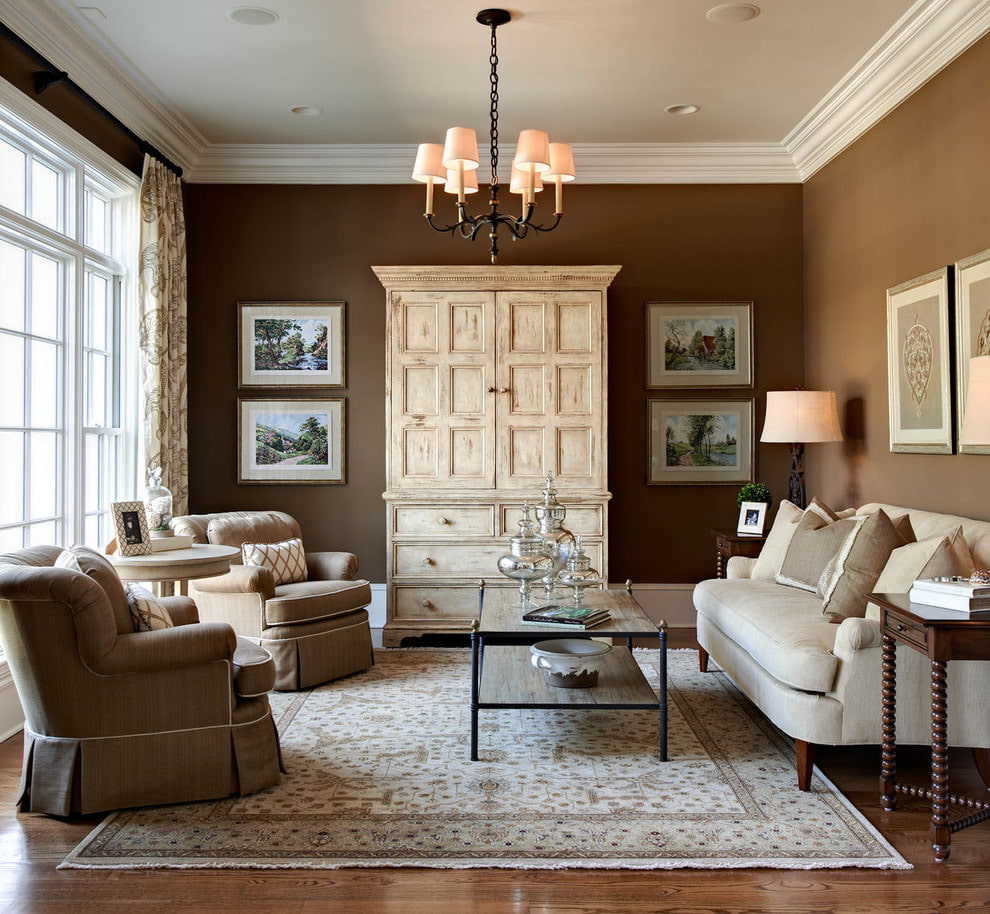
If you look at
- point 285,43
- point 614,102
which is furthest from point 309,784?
point 614,102

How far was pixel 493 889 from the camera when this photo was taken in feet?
8.40

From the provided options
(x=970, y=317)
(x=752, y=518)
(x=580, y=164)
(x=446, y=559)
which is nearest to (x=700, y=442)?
(x=752, y=518)

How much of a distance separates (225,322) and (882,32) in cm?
431

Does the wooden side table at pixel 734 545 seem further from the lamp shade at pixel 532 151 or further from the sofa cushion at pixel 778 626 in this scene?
the lamp shade at pixel 532 151

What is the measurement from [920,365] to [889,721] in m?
2.14

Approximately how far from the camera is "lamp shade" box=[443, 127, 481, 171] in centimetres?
392

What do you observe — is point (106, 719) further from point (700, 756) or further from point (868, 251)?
point (868, 251)

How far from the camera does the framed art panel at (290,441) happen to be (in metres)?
6.18

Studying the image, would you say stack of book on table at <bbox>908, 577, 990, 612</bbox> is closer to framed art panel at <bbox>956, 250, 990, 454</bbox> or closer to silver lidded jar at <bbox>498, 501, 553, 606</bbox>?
framed art panel at <bbox>956, 250, 990, 454</bbox>

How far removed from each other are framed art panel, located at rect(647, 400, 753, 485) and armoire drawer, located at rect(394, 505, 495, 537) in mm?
1250

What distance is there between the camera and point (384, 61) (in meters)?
4.68

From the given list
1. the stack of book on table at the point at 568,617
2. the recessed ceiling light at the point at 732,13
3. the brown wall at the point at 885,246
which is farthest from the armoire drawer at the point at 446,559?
the recessed ceiling light at the point at 732,13

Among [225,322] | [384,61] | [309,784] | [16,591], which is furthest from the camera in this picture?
[225,322]

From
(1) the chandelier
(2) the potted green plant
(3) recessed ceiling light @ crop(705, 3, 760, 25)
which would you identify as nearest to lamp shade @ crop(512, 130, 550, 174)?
(1) the chandelier
